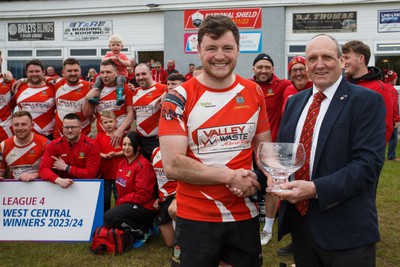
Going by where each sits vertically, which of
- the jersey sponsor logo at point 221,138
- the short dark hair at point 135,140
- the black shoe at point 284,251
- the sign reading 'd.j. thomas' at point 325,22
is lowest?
the black shoe at point 284,251

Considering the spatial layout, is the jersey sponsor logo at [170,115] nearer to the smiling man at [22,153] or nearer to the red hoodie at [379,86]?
the red hoodie at [379,86]

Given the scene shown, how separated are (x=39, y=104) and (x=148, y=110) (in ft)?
5.18

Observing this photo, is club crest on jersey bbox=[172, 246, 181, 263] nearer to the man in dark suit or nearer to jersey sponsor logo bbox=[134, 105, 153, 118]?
the man in dark suit

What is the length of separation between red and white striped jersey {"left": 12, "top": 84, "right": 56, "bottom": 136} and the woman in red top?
4.88ft

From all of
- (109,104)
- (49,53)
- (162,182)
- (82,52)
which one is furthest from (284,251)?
(49,53)

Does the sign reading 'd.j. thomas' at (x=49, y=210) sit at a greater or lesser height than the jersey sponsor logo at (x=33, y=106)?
lesser

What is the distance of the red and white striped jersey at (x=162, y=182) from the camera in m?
4.90

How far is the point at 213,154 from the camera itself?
2.38 meters

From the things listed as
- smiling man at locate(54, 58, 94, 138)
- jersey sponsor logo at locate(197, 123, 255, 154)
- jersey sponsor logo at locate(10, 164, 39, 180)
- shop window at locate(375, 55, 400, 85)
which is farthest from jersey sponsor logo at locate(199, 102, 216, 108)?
shop window at locate(375, 55, 400, 85)

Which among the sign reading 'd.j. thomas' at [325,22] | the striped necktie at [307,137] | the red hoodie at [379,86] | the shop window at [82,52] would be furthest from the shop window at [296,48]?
the striped necktie at [307,137]

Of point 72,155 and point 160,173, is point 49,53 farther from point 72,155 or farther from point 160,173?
point 160,173

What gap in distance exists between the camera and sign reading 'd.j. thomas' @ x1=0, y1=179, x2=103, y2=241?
498 cm

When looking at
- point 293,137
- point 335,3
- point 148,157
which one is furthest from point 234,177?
point 335,3

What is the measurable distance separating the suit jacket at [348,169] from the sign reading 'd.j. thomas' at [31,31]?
16.6 m
